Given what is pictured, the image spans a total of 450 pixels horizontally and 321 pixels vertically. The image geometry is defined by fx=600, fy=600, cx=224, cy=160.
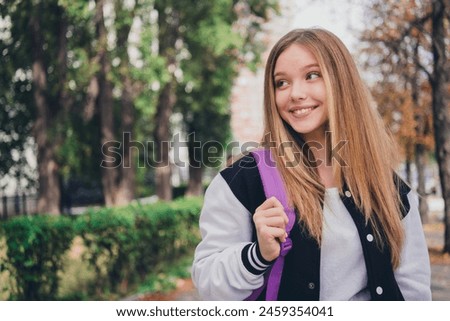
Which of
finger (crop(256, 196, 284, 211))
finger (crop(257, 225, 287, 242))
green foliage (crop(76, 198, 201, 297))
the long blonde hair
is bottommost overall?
green foliage (crop(76, 198, 201, 297))

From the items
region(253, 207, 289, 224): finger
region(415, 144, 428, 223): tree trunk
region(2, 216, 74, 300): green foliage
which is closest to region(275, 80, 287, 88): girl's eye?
region(253, 207, 289, 224): finger

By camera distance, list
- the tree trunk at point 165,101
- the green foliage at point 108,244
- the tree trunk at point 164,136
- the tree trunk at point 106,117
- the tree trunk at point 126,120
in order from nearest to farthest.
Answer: the green foliage at point 108,244 → the tree trunk at point 126,120 → the tree trunk at point 106,117 → the tree trunk at point 165,101 → the tree trunk at point 164,136

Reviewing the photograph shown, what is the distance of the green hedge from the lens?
6.01 m

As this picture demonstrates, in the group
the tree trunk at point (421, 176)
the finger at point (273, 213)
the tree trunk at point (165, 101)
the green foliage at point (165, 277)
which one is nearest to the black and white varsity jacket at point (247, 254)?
the finger at point (273, 213)

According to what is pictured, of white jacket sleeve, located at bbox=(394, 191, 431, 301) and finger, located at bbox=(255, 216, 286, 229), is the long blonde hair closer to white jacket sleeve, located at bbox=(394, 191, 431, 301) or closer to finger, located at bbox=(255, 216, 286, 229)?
white jacket sleeve, located at bbox=(394, 191, 431, 301)

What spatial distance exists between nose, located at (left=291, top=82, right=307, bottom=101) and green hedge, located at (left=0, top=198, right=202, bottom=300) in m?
4.65

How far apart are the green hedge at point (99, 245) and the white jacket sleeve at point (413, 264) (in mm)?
4706

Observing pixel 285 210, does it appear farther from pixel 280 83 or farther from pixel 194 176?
pixel 194 176

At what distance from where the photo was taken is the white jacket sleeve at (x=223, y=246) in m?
1.76

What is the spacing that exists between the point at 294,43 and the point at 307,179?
44 centimetres

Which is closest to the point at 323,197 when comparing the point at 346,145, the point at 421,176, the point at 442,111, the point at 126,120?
the point at 346,145

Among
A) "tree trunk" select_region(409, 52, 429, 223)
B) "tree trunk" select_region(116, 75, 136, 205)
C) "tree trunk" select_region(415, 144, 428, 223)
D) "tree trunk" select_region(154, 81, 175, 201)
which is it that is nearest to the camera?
"tree trunk" select_region(116, 75, 136, 205)

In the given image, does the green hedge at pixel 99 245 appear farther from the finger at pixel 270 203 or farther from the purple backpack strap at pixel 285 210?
the finger at pixel 270 203
